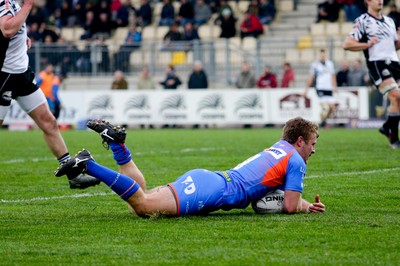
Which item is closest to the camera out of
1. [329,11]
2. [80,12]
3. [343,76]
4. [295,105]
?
[343,76]

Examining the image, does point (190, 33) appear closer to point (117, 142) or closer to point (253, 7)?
point (253, 7)

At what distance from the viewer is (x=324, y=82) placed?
25.1m

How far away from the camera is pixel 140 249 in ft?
21.2

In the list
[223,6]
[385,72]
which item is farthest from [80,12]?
[385,72]

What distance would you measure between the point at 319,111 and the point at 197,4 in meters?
7.63

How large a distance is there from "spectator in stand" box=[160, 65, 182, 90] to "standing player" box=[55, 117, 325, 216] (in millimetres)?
20246

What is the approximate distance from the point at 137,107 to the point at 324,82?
6.22m

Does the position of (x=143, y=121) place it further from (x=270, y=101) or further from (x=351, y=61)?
(x=351, y=61)

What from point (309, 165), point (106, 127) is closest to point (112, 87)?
point (309, 165)

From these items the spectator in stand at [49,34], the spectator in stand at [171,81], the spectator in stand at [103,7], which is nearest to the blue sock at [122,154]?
the spectator in stand at [171,81]

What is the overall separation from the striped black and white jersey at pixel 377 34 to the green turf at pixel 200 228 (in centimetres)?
316

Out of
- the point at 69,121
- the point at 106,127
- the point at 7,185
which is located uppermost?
the point at 106,127

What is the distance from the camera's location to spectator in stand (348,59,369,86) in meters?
26.2

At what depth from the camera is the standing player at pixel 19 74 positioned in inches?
360
